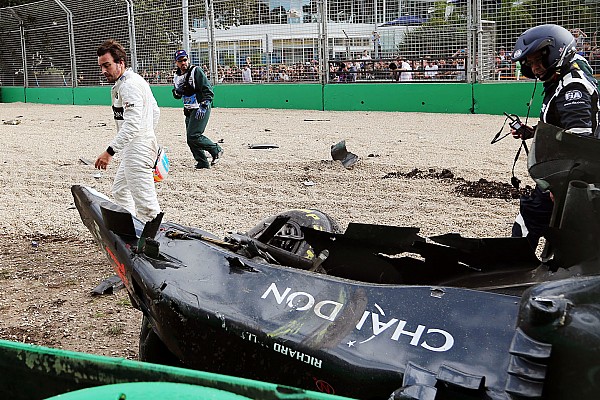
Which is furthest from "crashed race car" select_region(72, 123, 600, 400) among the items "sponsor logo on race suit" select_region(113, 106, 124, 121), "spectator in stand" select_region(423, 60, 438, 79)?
"spectator in stand" select_region(423, 60, 438, 79)

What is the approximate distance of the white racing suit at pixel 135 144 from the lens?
6.45m

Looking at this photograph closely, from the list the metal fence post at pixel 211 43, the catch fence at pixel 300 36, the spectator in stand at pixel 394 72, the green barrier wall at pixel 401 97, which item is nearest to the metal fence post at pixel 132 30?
the catch fence at pixel 300 36

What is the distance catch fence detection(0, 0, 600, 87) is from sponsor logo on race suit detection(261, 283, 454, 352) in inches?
548

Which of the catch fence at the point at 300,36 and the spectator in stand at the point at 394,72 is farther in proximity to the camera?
the spectator in stand at the point at 394,72

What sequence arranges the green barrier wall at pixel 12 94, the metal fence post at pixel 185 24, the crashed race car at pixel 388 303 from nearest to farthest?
the crashed race car at pixel 388 303 → the metal fence post at pixel 185 24 → the green barrier wall at pixel 12 94

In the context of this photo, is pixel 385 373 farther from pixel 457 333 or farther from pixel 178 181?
pixel 178 181

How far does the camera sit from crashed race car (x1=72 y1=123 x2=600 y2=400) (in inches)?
77.8

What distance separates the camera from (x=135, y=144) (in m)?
6.47

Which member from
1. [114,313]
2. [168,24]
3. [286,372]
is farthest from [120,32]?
[286,372]

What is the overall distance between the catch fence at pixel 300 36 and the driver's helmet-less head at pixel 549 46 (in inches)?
444

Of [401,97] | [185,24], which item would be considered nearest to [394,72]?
[401,97]

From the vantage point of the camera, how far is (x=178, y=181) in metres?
10.2

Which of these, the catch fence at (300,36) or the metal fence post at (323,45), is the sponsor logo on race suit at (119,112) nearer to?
the catch fence at (300,36)

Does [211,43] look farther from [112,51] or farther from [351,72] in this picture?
[112,51]
